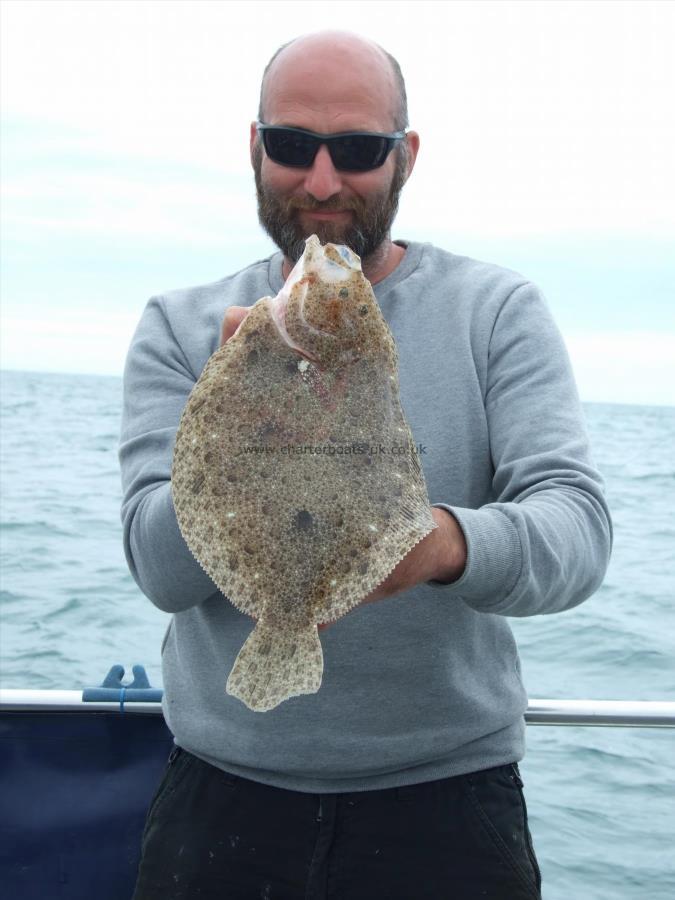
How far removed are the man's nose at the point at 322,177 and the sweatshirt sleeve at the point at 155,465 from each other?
2.03 ft

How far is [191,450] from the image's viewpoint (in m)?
1.84

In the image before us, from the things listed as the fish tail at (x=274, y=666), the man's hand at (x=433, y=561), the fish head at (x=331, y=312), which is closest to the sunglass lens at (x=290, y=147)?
the fish head at (x=331, y=312)

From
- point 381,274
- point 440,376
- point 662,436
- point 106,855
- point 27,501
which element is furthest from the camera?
point 662,436

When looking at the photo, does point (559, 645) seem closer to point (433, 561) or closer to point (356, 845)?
point (356, 845)

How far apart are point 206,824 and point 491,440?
121 cm

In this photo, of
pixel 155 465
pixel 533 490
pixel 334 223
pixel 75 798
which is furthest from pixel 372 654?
pixel 75 798

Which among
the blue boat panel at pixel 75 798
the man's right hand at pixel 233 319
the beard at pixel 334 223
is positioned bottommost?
the blue boat panel at pixel 75 798

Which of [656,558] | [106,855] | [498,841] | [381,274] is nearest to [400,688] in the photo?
[498,841]

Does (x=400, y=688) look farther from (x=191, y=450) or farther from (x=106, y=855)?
(x=106, y=855)

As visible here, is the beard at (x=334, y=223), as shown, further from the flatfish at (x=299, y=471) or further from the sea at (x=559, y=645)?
the sea at (x=559, y=645)

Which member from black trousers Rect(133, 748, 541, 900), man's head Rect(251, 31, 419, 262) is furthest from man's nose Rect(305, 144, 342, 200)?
black trousers Rect(133, 748, 541, 900)

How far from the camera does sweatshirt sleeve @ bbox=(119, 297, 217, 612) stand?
2.13 metres

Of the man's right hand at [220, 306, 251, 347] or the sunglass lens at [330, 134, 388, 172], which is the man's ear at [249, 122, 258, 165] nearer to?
the sunglass lens at [330, 134, 388, 172]

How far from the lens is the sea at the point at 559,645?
5617 millimetres
